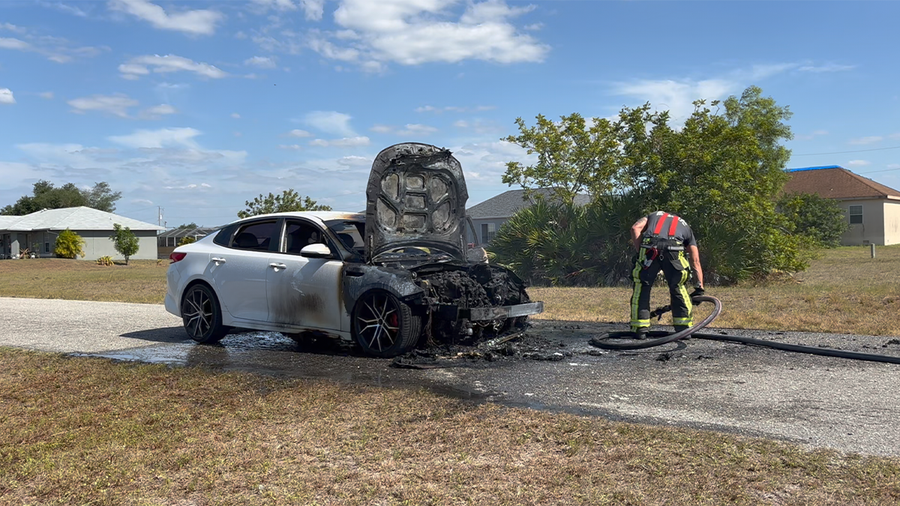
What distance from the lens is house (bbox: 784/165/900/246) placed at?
170ft

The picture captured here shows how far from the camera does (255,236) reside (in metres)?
9.51

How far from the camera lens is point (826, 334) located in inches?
370

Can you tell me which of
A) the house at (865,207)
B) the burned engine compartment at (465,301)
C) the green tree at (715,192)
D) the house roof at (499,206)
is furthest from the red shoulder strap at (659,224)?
the house at (865,207)

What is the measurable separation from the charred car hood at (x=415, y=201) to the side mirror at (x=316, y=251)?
46 cm

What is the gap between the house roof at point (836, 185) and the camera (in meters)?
52.6

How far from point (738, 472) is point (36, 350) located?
8.09 metres

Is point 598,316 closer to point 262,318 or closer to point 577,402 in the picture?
point 262,318

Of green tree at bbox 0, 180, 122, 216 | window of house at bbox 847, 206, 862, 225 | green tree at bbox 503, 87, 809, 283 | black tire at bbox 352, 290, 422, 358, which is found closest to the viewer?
black tire at bbox 352, 290, 422, 358

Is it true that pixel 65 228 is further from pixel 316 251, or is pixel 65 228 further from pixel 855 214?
pixel 855 214

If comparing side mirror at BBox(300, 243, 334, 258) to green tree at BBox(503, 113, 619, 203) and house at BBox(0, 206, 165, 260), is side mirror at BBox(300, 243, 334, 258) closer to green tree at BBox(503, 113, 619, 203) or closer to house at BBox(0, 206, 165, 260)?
green tree at BBox(503, 113, 619, 203)

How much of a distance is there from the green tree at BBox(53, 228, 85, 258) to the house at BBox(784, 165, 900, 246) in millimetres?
49973

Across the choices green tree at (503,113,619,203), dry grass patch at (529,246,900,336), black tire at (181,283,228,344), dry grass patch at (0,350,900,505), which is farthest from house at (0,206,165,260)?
dry grass patch at (0,350,900,505)

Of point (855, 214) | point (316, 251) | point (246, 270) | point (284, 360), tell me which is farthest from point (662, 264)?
point (855, 214)

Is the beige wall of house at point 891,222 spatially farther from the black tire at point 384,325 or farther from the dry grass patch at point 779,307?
the black tire at point 384,325
